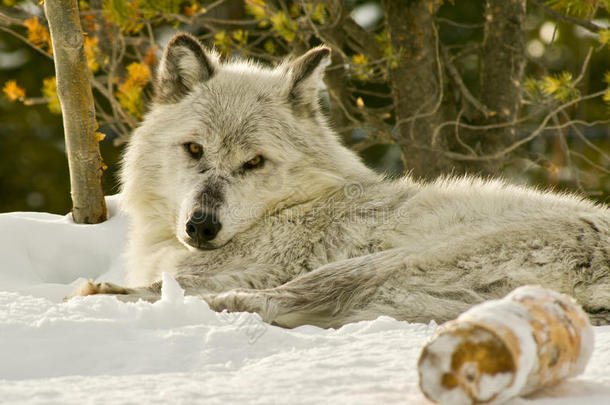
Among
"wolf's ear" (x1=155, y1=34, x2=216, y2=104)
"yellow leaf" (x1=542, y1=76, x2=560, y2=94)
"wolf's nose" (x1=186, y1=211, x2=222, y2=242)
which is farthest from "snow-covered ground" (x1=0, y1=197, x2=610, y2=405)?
"yellow leaf" (x1=542, y1=76, x2=560, y2=94)

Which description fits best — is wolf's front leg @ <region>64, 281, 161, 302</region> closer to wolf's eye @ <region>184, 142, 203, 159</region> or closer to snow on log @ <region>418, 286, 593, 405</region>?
wolf's eye @ <region>184, 142, 203, 159</region>

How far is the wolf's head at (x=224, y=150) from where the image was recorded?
10.4 feet

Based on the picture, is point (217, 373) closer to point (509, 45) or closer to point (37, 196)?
point (509, 45)

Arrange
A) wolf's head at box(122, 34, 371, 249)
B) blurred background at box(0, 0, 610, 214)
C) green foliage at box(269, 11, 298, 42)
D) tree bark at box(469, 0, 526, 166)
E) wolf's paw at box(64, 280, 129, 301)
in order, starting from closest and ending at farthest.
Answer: wolf's paw at box(64, 280, 129, 301), wolf's head at box(122, 34, 371, 249), green foliage at box(269, 11, 298, 42), blurred background at box(0, 0, 610, 214), tree bark at box(469, 0, 526, 166)

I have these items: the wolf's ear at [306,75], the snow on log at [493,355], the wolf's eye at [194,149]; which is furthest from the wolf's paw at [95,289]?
the snow on log at [493,355]

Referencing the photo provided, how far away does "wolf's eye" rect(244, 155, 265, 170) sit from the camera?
130 inches

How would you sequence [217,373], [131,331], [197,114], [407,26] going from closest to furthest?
[217,373], [131,331], [197,114], [407,26]

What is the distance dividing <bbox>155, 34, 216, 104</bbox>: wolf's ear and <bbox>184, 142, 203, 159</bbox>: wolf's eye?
45cm

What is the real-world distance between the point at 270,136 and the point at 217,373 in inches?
74.7

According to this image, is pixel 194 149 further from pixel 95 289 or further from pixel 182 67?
pixel 95 289

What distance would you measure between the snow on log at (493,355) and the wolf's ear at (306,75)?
243cm

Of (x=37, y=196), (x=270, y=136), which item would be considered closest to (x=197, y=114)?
(x=270, y=136)

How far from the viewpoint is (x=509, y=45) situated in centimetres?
566

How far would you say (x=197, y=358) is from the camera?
5.84ft
